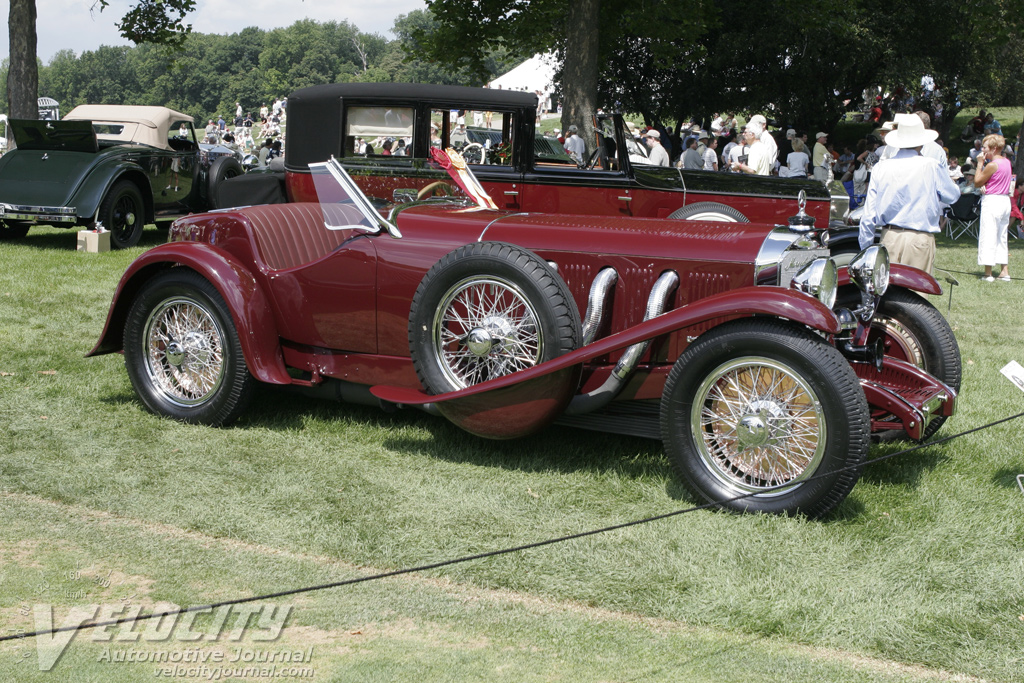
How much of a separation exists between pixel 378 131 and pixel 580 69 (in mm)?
9428

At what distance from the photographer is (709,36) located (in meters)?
29.2

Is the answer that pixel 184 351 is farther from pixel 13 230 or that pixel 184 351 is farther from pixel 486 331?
pixel 13 230

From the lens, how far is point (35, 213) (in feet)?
38.5

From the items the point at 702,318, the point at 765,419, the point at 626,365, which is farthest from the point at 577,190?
the point at 765,419

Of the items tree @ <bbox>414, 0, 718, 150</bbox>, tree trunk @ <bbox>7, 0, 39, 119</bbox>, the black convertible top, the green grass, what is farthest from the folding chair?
tree trunk @ <bbox>7, 0, 39, 119</bbox>

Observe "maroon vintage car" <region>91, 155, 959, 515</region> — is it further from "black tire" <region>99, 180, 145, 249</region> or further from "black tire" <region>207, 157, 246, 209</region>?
"black tire" <region>207, 157, 246, 209</region>

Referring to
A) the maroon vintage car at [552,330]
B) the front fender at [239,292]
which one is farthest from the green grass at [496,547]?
the front fender at [239,292]

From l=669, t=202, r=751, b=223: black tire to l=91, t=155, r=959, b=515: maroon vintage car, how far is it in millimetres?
4367

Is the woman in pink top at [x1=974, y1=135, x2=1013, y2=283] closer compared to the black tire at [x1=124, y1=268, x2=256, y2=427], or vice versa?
the black tire at [x1=124, y1=268, x2=256, y2=427]

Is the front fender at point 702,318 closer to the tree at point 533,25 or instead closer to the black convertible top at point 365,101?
the black convertible top at point 365,101

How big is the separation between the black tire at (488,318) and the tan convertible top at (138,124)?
12.2 metres

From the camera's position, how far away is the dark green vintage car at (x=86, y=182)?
11797mm

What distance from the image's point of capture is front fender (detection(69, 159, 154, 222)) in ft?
38.7

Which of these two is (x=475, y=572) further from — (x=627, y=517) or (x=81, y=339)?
(x=81, y=339)
